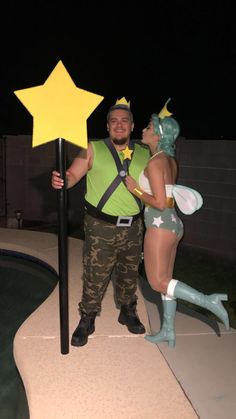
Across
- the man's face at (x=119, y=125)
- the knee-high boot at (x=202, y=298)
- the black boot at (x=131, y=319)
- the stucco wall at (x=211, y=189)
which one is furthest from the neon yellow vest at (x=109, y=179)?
the stucco wall at (x=211, y=189)

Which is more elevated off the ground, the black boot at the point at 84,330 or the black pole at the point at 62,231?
the black pole at the point at 62,231

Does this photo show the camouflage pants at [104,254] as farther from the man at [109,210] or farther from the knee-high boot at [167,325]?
the knee-high boot at [167,325]

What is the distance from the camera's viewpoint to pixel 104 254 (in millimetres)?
2904

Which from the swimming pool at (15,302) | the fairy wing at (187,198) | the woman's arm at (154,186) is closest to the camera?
the woman's arm at (154,186)

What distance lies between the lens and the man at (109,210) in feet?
9.07

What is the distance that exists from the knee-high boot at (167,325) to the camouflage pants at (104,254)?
0.42 metres

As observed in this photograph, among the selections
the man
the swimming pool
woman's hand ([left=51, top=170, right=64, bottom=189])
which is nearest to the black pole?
woman's hand ([left=51, top=170, right=64, bottom=189])

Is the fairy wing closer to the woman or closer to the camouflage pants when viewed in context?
the woman

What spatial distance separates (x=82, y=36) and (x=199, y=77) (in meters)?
4.56

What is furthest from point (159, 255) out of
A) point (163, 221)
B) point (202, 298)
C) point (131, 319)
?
point (131, 319)

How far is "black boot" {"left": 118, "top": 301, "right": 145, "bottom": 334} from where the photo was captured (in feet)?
10.4

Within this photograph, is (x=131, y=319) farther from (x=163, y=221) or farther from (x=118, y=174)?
(x=118, y=174)

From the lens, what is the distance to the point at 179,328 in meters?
3.32

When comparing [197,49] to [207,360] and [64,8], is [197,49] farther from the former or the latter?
[207,360]
